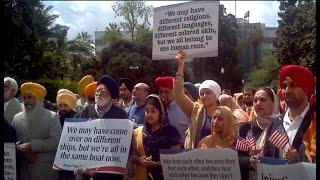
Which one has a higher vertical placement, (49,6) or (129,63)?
(49,6)

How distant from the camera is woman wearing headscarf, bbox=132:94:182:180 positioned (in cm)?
489

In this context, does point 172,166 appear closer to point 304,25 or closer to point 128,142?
point 128,142

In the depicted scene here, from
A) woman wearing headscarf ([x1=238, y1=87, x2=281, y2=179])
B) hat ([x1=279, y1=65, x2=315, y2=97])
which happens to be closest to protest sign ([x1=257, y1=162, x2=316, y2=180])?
woman wearing headscarf ([x1=238, y1=87, x2=281, y2=179])

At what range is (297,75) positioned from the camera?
4.12m

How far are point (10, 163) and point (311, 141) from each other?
3.02m

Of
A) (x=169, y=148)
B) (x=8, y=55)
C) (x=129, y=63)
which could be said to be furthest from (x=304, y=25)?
(x=169, y=148)

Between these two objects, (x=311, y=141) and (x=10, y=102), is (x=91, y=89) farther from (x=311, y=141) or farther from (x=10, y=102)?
(x=311, y=141)

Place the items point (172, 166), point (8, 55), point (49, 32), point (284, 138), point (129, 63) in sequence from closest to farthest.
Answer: point (284, 138), point (172, 166), point (8, 55), point (129, 63), point (49, 32)

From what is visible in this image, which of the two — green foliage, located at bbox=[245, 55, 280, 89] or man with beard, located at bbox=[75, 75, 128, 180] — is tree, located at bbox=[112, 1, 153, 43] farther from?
man with beard, located at bbox=[75, 75, 128, 180]

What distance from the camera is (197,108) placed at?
5195 mm

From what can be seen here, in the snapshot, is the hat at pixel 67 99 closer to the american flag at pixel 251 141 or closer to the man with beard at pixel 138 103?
the man with beard at pixel 138 103


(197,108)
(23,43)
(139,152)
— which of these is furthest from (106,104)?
(23,43)

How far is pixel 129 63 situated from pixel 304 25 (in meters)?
11.2

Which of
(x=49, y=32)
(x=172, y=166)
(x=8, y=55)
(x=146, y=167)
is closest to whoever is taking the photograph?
(x=172, y=166)
